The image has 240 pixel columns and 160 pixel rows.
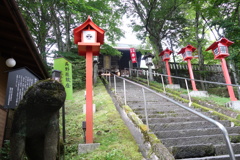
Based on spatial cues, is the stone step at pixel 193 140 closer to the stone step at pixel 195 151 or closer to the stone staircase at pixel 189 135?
the stone staircase at pixel 189 135

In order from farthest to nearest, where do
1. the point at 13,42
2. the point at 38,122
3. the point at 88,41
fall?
the point at 88,41, the point at 13,42, the point at 38,122

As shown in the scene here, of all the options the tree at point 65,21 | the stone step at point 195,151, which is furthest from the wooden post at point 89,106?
the tree at point 65,21

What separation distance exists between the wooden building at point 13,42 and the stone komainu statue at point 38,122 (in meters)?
1.69

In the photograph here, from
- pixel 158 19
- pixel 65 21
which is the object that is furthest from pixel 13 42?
pixel 158 19

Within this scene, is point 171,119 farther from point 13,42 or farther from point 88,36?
point 13,42

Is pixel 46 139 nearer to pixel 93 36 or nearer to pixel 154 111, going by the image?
pixel 93 36

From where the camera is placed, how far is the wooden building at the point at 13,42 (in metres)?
2.86

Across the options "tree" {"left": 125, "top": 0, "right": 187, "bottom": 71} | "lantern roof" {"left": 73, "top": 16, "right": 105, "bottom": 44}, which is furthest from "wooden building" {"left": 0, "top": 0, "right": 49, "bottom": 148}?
"tree" {"left": 125, "top": 0, "right": 187, "bottom": 71}

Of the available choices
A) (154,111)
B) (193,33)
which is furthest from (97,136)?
(193,33)

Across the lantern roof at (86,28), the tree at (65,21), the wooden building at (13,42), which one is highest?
the tree at (65,21)

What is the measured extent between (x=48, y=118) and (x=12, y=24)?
2.21 m

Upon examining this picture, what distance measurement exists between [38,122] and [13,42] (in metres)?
2.64

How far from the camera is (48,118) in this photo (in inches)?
87.3

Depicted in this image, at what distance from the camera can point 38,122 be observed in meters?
2.18
